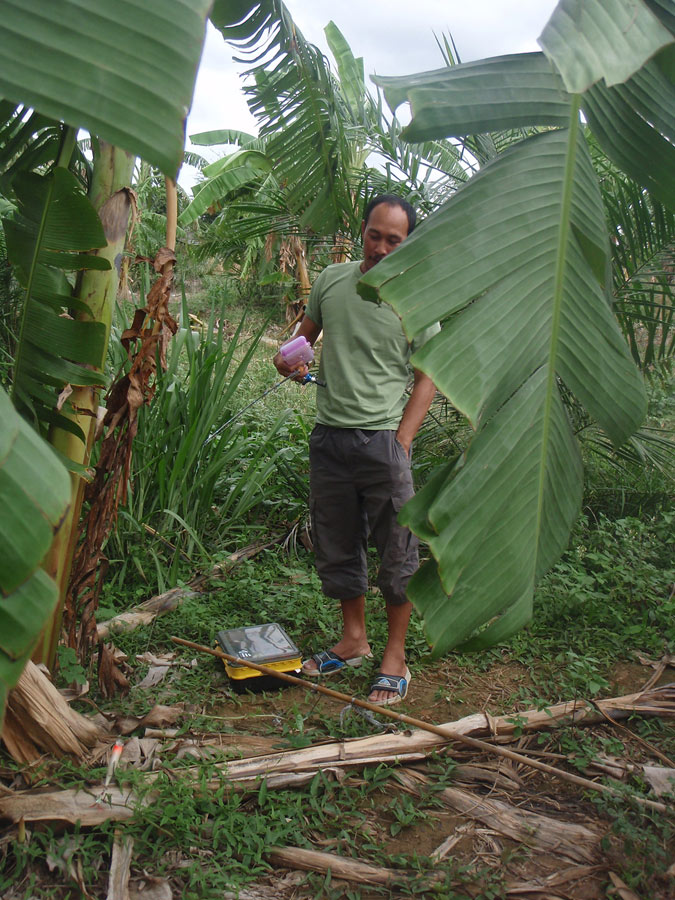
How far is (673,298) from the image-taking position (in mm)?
3701

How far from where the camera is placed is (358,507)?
3016mm

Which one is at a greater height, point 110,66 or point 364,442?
point 110,66

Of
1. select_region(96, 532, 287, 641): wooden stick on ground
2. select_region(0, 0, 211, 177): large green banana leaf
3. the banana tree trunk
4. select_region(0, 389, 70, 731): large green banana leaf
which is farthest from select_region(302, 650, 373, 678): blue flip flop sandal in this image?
select_region(0, 0, 211, 177): large green banana leaf

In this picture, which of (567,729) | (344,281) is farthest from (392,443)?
(567,729)

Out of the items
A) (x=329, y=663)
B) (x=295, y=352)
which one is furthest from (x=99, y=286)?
(x=329, y=663)

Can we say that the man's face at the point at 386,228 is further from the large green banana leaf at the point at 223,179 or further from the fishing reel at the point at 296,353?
the large green banana leaf at the point at 223,179

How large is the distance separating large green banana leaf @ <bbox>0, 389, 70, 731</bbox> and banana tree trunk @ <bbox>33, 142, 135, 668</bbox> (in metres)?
1.26

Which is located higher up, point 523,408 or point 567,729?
point 523,408

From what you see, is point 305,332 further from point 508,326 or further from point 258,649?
point 508,326

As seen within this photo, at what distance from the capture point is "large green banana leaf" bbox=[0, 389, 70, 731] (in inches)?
31.4

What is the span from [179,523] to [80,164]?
6.80ft

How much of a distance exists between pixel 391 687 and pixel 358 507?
2.34 ft

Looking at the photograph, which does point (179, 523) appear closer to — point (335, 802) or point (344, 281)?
point (344, 281)

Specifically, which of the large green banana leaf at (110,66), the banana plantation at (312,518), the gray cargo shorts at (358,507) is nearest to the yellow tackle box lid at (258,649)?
the banana plantation at (312,518)
